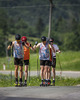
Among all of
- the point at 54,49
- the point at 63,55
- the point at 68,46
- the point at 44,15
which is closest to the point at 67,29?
the point at 68,46

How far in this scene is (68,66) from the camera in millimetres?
30828

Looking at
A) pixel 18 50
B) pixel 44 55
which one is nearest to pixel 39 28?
pixel 44 55

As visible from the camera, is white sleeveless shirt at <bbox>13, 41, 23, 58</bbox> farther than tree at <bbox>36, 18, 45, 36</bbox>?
No

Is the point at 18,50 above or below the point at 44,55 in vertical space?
above

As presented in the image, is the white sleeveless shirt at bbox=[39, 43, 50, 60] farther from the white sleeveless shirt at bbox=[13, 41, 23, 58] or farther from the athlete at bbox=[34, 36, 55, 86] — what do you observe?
the white sleeveless shirt at bbox=[13, 41, 23, 58]

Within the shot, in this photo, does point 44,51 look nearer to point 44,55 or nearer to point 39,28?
point 44,55

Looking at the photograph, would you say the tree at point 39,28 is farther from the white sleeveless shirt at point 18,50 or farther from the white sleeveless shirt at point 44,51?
the white sleeveless shirt at point 18,50

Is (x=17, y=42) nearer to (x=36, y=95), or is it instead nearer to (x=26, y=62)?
(x=26, y=62)

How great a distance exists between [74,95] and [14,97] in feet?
3.92

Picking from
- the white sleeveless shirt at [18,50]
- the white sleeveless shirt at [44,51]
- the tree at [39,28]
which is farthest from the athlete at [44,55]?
the tree at [39,28]

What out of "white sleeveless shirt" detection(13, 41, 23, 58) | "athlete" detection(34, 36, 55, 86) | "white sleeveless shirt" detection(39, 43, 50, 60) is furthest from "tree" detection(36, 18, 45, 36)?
"white sleeveless shirt" detection(13, 41, 23, 58)

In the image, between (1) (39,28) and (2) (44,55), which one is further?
(1) (39,28)

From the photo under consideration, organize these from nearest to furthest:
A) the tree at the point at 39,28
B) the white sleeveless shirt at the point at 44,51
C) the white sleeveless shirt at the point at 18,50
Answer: the white sleeveless shirt at the point at 18,50 < the white sleeveless shirt at the point at 44,51 < the tree at the point at 39,28

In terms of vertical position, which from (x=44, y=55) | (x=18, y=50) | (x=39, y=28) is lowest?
(x=44, y=55)
